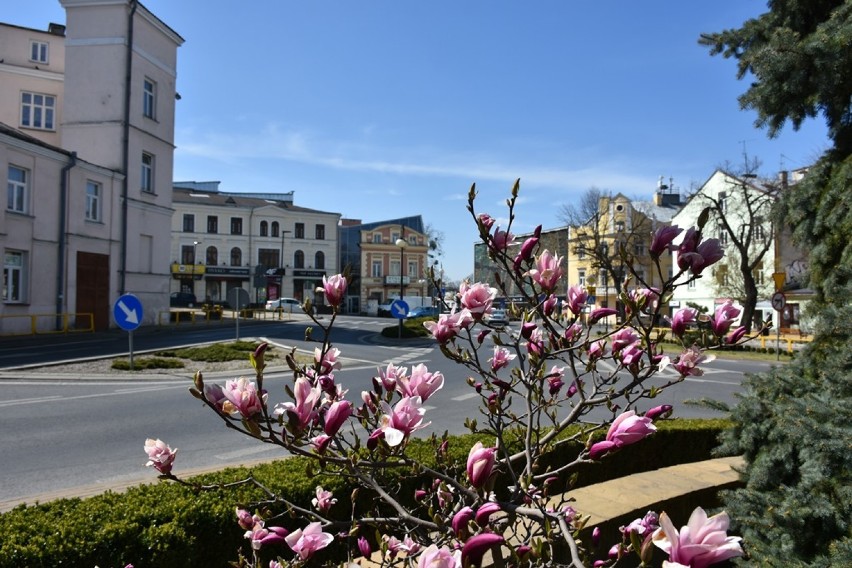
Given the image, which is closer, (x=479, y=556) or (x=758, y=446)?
(x=479, y=556)

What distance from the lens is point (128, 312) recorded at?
14.2 metres

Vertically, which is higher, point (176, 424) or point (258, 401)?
point (258, 401)

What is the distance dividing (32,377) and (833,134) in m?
15.0

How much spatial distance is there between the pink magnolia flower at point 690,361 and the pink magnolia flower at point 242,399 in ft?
4.69

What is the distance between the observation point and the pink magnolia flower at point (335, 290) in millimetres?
2156

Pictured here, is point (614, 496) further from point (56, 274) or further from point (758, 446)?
point (56, 274)

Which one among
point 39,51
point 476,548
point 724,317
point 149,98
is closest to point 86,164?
point 149,98

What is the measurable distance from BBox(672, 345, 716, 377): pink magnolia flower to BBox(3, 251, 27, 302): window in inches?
998

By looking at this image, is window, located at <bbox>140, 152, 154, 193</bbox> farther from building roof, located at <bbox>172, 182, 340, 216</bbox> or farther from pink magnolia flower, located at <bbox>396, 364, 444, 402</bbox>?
building roof, located at <bbox>172, 182, 340, 216</bbox>

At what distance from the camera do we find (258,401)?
1.67 meters

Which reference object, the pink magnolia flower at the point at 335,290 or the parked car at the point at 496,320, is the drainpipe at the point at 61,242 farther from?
the pink magnolia flower at the point at 335,290

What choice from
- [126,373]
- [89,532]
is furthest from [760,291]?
[89,532]

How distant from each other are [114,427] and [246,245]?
59728mm

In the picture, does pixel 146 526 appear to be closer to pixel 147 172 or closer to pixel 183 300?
pixel 147 172
